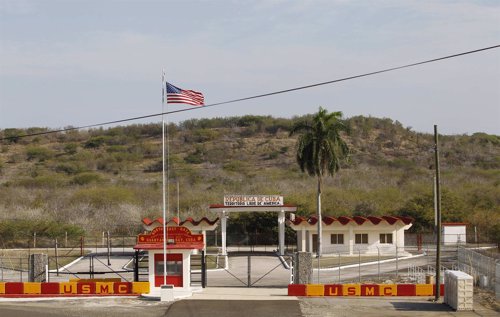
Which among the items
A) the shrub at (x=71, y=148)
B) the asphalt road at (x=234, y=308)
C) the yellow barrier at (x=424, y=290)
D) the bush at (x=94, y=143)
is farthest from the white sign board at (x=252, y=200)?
the bush at (x=94, y=143)

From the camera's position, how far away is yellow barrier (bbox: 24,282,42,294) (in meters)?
40.3

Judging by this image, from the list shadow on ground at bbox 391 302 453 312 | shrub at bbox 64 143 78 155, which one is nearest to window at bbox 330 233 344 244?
shadow on ground at bbox 391 302 453 312

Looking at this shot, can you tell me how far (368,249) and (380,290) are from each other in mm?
27453

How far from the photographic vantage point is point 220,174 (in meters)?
134

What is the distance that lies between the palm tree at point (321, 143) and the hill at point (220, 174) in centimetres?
1924

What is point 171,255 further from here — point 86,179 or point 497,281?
point 86,179

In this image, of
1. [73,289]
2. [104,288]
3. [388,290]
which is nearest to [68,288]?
[73,289]

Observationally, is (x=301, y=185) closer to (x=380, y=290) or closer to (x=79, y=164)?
(x=79, y=164)

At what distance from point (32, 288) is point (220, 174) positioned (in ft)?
306

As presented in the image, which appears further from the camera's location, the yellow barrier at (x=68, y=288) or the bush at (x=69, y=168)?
the bush at (x=69, y=168)

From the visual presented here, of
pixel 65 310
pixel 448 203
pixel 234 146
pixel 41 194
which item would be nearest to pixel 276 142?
pixel 234 146

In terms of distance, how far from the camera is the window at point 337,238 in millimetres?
68375

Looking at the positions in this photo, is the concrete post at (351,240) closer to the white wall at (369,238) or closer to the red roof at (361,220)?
the white wall at (369,238)

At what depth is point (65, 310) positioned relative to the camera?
35938mm
